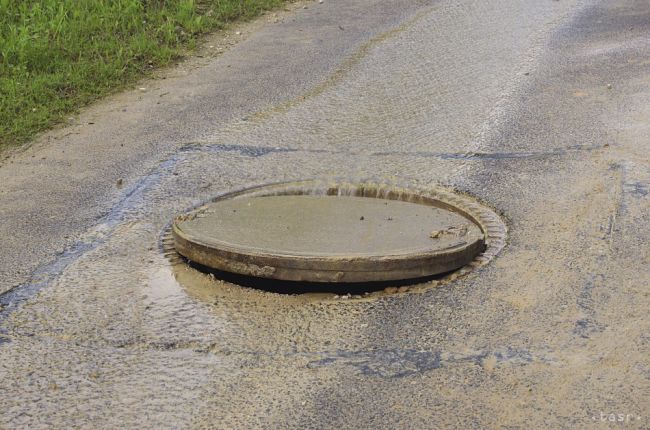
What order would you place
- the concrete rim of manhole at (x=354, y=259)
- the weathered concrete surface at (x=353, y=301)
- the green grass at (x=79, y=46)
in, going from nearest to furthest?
the weathered concrete surface at (x=353, y=301)
the concrete rim of manhole at (x=354, y=259)
the green grass at (x=79, y=46)

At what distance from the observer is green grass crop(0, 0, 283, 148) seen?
5.86 m

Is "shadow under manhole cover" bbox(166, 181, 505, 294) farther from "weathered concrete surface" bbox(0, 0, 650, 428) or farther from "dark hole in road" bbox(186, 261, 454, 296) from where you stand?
"weathered concrete surface" bbox(0, 0, 650, 428)

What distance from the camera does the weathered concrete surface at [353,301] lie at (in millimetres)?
2869

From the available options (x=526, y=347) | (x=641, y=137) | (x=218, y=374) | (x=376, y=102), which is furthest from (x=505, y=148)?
(x=218, y=374)

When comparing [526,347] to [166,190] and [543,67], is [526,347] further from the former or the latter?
[543,67]

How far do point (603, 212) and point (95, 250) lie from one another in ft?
6.98

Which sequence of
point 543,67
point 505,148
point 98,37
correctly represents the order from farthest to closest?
point 98,37 < point 543,67 < point 505,148

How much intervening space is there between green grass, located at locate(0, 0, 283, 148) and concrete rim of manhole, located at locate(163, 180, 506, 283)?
2133mm

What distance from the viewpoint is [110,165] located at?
196 inches

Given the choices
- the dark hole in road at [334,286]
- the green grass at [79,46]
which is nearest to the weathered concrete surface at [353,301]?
the dark hole in road at [334,286]

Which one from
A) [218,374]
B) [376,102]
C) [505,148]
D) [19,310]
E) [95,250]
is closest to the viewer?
[218,374]

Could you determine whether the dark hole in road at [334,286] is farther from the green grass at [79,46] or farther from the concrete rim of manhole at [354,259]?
the green grass at [79,46]

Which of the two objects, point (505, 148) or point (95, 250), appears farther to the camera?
point (505, 148)

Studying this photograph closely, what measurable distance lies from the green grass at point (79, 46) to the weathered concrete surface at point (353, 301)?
0.37 metres
